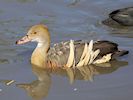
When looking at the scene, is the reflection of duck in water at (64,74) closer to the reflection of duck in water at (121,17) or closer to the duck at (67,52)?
the duck at (67,52)

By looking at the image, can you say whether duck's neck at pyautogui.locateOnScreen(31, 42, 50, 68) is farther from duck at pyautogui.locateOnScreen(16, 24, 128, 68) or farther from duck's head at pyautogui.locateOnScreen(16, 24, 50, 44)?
duck's head at pyautogui.locateOnScreen(16, 24, 50, 44)

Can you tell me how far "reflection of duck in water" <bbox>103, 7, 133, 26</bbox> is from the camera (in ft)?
44.8

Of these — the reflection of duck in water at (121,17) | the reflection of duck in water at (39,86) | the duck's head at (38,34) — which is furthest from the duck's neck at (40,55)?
the reflection of duck in water at (121,17)

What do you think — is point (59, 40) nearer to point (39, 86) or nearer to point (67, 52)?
point (67, 52)

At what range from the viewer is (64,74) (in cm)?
1055

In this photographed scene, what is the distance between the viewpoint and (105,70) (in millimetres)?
10711

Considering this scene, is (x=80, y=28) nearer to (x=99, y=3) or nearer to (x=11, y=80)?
(x=99, y=3)

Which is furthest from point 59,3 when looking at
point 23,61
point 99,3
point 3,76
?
point 3,76

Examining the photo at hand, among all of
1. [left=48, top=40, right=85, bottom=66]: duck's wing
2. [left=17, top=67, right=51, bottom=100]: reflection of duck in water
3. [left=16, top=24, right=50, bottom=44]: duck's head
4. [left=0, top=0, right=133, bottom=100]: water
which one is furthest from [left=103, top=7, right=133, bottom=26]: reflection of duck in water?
[left=17, top=67, right=51, bottom=100]: reflection of duck in water

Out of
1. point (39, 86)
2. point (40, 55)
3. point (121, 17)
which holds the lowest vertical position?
point (39, 86)

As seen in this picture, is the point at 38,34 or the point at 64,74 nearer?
the point at 64,74

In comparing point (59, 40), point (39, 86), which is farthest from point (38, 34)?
point (39, 86)

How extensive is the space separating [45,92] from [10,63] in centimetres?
164

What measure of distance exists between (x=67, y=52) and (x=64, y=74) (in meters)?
0.52
